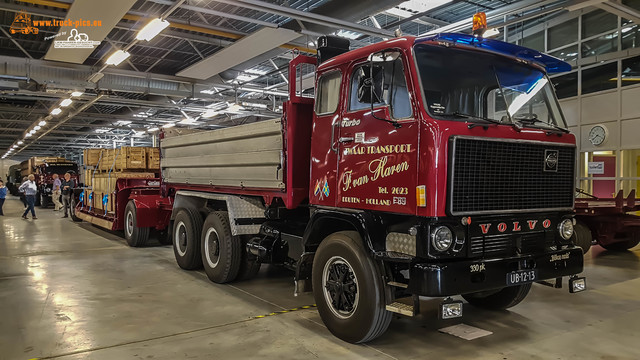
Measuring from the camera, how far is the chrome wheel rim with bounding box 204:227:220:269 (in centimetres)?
711

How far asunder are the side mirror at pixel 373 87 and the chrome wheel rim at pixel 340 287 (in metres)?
1.51

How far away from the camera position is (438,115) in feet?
13.0

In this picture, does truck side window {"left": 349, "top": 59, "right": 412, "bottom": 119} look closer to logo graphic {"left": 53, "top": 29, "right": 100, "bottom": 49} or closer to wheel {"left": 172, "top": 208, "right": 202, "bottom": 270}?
wheel {"left": 172, "top": 208, "right": 202, "bottom": 270}

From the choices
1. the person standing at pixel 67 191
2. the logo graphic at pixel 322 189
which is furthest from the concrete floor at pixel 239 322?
the person standing at pixel 67 191

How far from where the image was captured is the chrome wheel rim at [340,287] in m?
4.52

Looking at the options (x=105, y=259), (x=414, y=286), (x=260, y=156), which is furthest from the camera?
(x=105, y=259)

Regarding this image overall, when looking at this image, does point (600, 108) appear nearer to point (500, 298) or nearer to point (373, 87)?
point (500, 298)

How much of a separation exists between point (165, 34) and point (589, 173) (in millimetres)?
11970

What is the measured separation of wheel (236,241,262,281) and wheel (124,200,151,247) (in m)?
4.44

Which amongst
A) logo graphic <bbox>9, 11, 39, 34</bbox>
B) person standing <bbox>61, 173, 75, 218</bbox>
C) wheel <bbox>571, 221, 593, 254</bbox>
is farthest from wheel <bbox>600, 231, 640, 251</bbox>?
person standing <bbox>61, 173, 75, 218</bbox>

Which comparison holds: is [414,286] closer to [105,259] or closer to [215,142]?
[215,142]

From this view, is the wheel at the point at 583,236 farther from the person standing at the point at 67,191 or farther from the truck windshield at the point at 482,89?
the person standing at the point at 67,191

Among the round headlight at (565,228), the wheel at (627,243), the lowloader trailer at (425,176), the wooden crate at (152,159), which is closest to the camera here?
the lowloader trailer at (425,176)

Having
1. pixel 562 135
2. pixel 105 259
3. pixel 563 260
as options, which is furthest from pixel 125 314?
pixel 562 135
